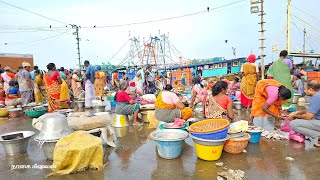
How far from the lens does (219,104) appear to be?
451cm

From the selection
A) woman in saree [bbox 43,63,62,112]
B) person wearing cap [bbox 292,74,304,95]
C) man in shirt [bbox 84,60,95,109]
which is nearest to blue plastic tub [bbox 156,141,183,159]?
woman in saree [bbox 43,63,62,112]

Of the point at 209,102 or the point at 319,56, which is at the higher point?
the point at 319,56

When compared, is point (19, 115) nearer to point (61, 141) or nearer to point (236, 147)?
point (61, 141)

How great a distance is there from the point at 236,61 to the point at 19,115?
23.0m

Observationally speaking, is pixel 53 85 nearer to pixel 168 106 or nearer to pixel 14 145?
pixel 14 145

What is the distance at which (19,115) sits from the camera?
28.1 feet

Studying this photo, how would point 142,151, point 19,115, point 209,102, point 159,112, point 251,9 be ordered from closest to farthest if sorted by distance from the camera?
point 142,151
point 209,102
point 159,112
point 19,115
point 251,9

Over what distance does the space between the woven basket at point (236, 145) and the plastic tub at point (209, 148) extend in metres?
0.33

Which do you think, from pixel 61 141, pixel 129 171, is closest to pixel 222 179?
pixel 129 171

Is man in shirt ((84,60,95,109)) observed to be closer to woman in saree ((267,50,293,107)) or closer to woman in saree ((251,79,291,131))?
woman in saree ((251,79,291,131))

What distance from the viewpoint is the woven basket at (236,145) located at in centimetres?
384

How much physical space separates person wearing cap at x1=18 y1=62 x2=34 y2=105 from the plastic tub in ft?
24.8

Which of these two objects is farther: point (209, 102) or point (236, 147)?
point (209, 102)

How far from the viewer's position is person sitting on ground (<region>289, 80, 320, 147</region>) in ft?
12.9
